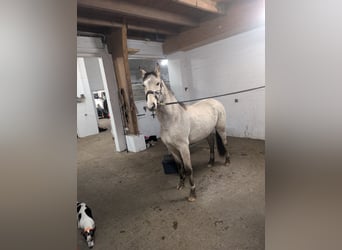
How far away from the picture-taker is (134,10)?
2883 millimetres

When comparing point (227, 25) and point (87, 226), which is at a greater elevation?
point (227, 25)

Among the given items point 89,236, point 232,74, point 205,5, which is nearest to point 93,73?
point 232,74

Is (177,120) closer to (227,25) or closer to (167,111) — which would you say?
(167,111)

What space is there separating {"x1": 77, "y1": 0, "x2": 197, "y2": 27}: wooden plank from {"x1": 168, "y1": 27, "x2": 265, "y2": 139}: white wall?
3.22 ft

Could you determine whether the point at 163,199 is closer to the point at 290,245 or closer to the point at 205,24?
the point at 290,245

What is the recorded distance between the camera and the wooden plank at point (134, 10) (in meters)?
2.51

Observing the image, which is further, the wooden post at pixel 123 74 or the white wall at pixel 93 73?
the white wall at pixel 93 73

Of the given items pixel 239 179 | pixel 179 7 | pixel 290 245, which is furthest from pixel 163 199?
pixel 179 7

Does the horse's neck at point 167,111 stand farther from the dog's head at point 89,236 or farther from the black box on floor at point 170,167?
the dog's head at point 89,236

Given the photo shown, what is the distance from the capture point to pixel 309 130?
0.30 metres

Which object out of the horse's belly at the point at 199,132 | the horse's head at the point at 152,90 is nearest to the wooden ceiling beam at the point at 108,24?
the horse's head at the point at 152,90

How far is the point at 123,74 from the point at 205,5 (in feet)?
6.08

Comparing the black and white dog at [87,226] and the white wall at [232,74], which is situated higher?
the white wall at [232,74]

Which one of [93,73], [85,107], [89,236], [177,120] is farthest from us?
[93,73]
